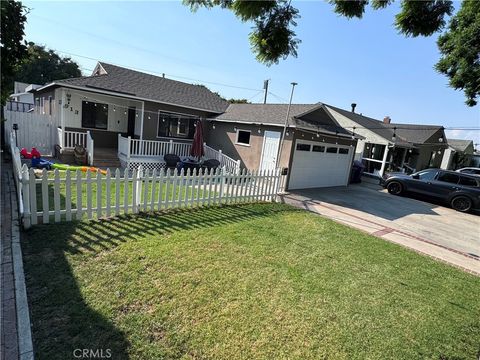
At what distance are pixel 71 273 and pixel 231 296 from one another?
7.35ft

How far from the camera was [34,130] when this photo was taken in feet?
41.5

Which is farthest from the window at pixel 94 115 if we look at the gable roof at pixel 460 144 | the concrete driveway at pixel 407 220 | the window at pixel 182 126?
the gable roof at pixel 460 144

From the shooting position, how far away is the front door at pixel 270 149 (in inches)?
502

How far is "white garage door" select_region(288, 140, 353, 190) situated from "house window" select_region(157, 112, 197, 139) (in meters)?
6.95

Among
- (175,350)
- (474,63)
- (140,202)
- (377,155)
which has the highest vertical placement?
(474,63)

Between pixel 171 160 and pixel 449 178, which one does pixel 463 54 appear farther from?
pixel 171 160

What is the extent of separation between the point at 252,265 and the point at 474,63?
4332 millimetres

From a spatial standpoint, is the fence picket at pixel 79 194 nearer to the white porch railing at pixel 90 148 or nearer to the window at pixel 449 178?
the white porch railing at pixel 90 148

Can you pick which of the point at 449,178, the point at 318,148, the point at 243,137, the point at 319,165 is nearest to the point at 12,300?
the point at 243,137

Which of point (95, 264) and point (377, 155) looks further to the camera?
point (377, 155)

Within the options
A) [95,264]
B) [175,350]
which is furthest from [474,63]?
[95,264]

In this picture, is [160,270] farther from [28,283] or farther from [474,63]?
[474,63]

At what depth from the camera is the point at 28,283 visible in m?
3.48

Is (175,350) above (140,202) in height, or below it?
below
